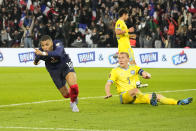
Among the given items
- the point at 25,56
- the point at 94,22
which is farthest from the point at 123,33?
the point at 94,22

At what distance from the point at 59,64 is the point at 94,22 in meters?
21.2

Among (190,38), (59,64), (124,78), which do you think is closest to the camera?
(59,64)

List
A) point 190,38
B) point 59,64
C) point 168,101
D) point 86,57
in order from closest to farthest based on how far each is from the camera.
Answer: point 59,64 < point 168,101 < point 86,57 < point 190,38

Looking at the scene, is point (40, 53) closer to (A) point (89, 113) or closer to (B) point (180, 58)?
(A) point (89, 113)

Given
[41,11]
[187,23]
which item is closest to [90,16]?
[41,11]

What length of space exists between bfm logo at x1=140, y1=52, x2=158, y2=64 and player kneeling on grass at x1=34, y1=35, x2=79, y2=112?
55.1 feet

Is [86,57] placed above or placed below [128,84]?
below

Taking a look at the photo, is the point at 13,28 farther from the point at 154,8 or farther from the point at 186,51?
the point at 186,51

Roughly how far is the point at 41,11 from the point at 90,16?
12.2 ft

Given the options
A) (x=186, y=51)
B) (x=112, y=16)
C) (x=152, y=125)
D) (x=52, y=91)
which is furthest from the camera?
(x=112, y=16)

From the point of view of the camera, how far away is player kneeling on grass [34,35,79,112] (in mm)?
10844

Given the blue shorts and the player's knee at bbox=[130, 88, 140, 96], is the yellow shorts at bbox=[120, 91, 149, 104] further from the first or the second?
the blue shorts

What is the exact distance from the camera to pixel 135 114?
33.7 feet

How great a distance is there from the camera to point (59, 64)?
11312 mm
